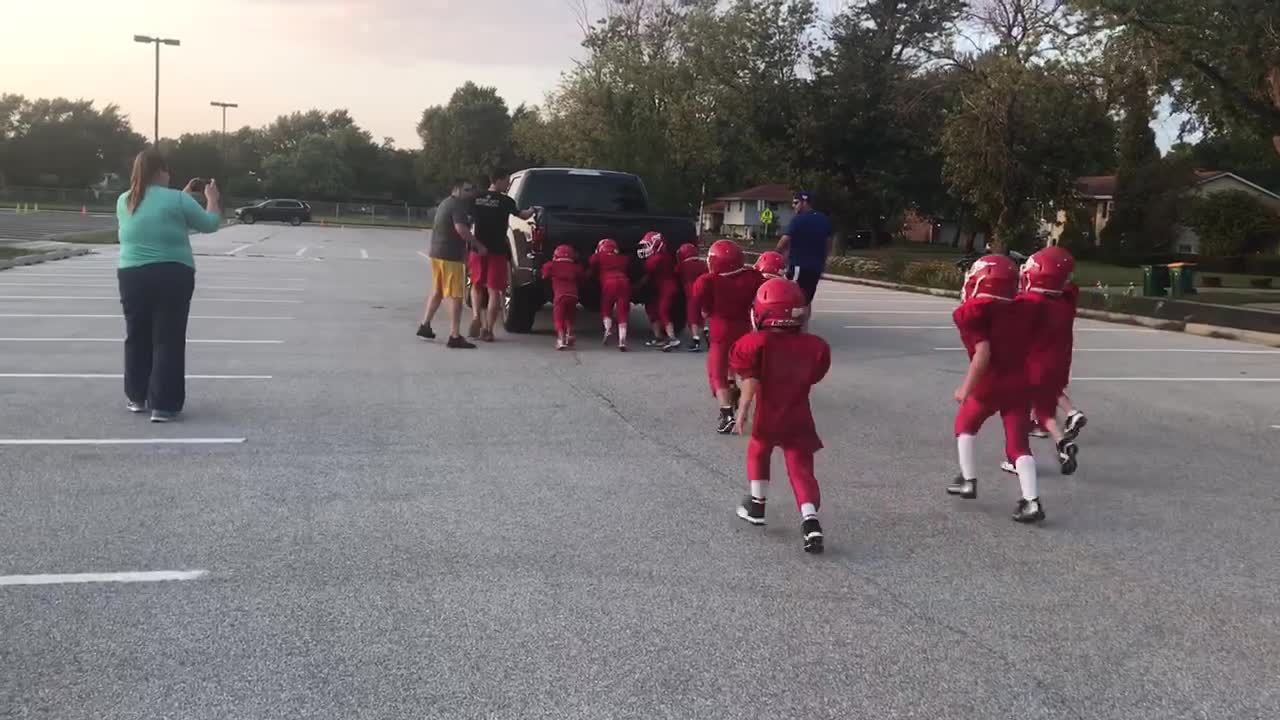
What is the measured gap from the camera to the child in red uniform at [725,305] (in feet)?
28.6

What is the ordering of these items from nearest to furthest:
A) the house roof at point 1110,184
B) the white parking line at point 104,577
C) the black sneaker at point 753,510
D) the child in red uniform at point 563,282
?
the white parking line at point 104,577, the black sneaker at point 753,510, the child in red uniform at point 563,282, the house roof at point 1110,184

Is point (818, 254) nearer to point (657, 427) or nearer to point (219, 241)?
point (657, 427)

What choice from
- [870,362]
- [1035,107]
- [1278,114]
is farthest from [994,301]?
[1035,107]

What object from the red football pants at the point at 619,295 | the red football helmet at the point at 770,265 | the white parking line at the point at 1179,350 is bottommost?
the white parking line at the point at 1179,350

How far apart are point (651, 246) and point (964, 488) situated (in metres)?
6.56

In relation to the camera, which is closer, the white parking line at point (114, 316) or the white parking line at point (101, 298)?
the white parking line at point (114, 316)

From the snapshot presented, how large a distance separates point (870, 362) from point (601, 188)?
17.2 feet

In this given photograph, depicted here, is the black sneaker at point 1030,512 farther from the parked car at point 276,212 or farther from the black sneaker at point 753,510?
the parked car at point 276,212

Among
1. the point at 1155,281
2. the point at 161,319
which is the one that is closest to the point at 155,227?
the point at 161,319

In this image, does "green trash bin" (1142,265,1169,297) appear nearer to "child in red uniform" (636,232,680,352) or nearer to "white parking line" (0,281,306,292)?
"child in red uniform" (636,232,680,352)

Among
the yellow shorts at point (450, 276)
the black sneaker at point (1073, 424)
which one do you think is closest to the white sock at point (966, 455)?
the black sneaker at point (1073, 424)

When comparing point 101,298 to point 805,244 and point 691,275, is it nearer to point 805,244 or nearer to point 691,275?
point 691,275

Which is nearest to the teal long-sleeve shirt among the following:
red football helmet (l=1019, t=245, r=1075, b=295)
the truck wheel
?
red football helmet (l=1019, t=245, r=1075, b=295)

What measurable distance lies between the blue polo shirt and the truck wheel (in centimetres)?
355
